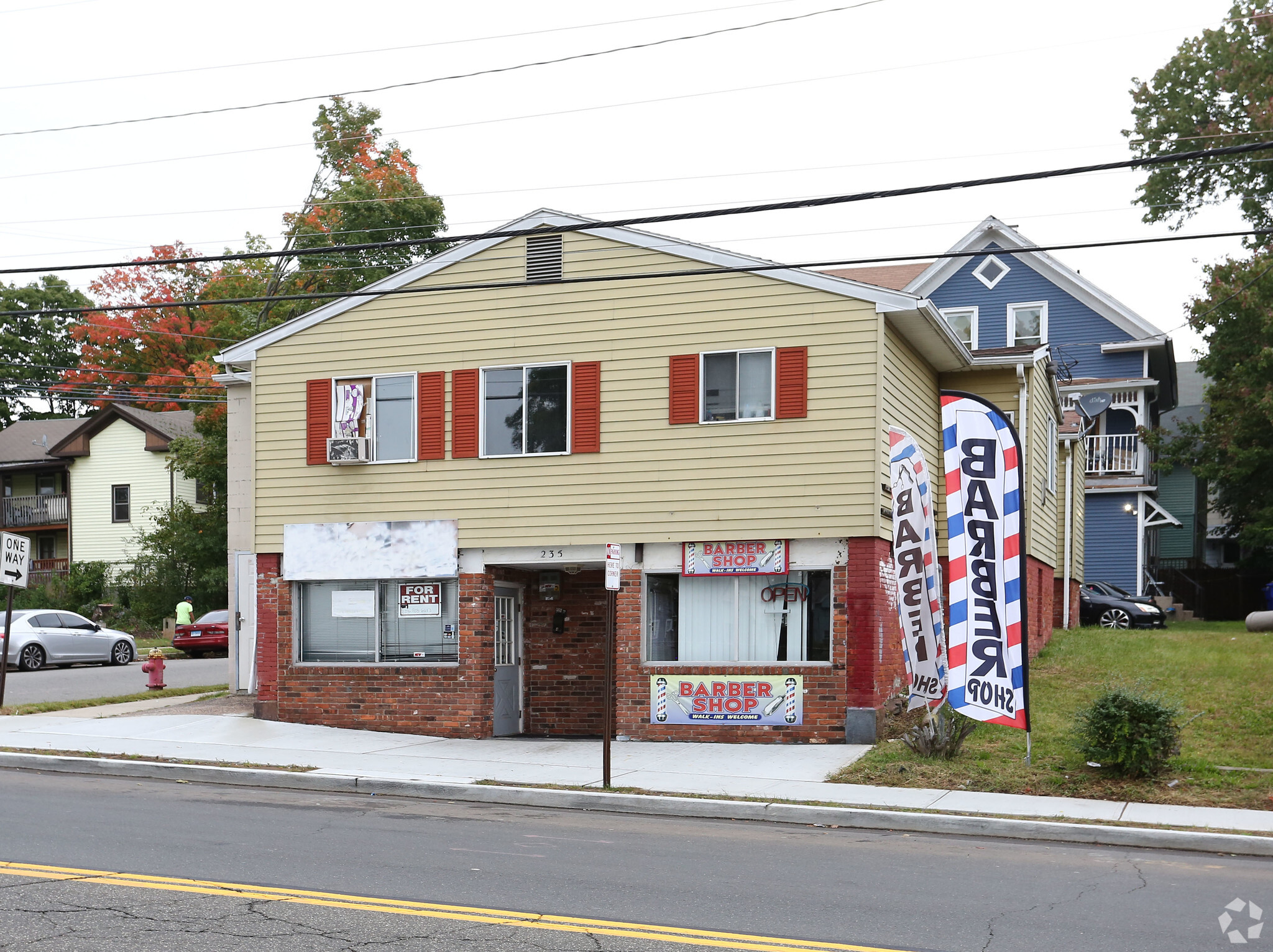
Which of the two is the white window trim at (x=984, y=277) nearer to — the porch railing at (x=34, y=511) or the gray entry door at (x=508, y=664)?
the gray entry door at (x=508, y=664)

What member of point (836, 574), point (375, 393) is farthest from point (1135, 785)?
point (375, 393)

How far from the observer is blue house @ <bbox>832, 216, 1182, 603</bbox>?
37406mm

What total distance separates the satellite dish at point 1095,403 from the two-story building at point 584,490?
19.8 metres

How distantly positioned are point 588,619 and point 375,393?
181 inches

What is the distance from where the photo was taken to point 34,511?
4950 cm

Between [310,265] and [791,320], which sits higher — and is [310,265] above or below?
above

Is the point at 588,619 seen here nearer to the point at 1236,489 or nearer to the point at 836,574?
the point at 836,574

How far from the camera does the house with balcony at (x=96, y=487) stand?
46.6 metres

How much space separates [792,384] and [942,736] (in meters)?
4.85

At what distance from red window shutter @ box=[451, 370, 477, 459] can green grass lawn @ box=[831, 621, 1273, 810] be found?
6.84m

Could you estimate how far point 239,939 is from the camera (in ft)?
23.0

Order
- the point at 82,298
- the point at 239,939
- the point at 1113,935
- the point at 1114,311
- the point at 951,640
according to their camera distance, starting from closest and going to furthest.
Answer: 1. the point at 239,939
2. the point at 1113,935
3. the point at 951,640
4. the point at 1114,311
5. the point at 82,298

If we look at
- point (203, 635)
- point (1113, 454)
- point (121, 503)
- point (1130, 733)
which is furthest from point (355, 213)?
point (1130, 733)

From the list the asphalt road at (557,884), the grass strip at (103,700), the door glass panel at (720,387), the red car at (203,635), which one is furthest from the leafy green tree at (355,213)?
the asphalt road at (557,884)
